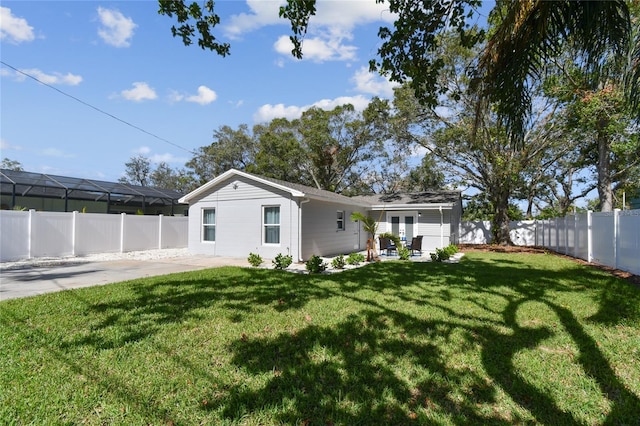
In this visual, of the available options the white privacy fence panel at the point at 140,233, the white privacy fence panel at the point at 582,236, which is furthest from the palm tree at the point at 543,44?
the white privacy fence panel at the point at 140,233

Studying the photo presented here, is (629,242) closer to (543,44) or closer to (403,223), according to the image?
(543,44)

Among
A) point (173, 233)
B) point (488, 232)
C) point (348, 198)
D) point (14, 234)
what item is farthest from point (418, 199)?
point (14, 234)

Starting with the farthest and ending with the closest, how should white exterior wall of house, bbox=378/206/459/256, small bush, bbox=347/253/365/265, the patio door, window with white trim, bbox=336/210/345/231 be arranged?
1. the patio door
2. white exterior wall of house, bbox=378/206/459/256
3. window with white trim, bbox=336/210/345/231
4. small bush, bbox=347/253/365/265

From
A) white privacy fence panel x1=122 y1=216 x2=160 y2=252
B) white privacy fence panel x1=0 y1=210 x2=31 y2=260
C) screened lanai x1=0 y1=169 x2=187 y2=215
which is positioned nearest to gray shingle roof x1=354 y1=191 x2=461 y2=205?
white privacy fence panel x1=122 y1=216 x2=160 y2=252

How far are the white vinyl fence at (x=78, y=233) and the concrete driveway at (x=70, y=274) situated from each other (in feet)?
6.28

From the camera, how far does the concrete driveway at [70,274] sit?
7.43 metres

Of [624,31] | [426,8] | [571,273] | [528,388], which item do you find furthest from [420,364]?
[571,273]

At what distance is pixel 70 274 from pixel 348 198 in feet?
38.6

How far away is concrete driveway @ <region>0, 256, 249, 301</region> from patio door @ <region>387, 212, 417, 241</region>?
10.2 m

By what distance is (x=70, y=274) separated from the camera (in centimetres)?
938

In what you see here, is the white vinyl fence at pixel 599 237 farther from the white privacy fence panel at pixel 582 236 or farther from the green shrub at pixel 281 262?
the green shrub at pixel 281 262

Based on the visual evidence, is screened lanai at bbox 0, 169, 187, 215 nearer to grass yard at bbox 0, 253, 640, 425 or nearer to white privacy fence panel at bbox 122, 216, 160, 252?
white privacy fence panel at bbox 122, 216, 160, 252

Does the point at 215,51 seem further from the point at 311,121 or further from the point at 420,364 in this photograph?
the point at 311,121

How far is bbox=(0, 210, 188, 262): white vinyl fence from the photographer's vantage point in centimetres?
1212
